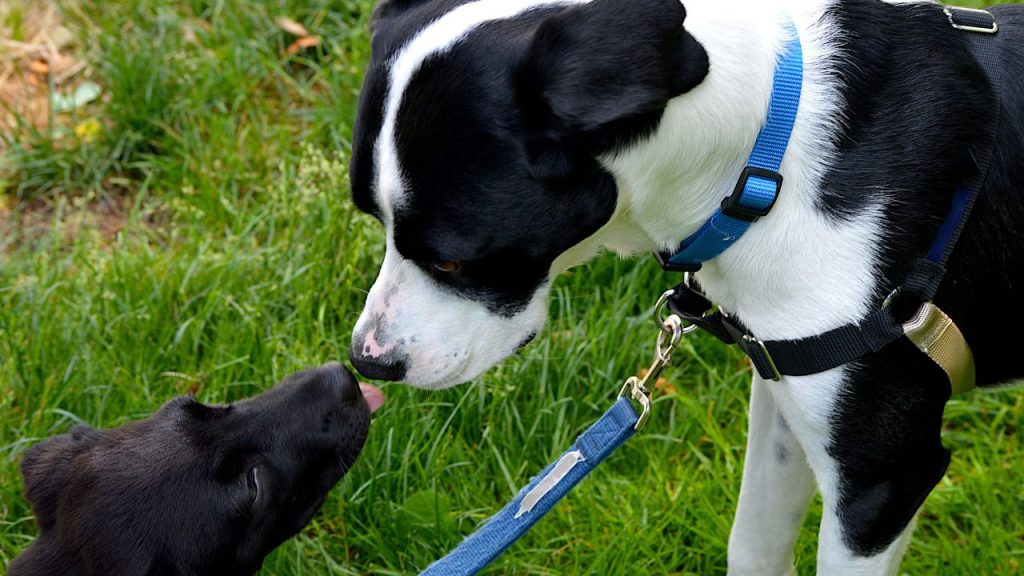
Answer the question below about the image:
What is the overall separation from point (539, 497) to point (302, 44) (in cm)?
280

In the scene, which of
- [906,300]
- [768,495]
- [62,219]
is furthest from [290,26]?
[906,300]

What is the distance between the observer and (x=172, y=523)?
271cm

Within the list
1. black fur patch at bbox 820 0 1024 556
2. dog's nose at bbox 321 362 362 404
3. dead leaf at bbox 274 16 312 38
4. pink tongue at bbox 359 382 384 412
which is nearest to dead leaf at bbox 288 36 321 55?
dead leaf at bbox 274 16 312 38

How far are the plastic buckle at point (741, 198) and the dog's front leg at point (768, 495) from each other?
2.09 feet

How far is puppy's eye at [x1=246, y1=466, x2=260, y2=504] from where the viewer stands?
9.19 ft

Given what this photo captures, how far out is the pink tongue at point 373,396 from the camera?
3.24 metres

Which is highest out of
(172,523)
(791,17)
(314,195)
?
(791,17)

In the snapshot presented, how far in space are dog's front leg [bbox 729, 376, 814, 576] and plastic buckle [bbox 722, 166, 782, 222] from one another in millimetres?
638

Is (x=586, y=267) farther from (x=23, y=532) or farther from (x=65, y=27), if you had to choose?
(x=65, y=27)

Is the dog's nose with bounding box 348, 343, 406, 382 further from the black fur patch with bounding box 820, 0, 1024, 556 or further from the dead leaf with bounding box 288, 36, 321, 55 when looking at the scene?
the dead leaf with bounding box 288, 36, 321, 55

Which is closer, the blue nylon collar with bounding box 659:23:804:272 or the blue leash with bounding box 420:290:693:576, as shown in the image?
the blue nylon collar with bounding box 659:23:804:272

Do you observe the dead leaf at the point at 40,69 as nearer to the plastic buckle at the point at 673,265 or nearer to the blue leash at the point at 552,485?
the blue leash at the point at 552,485

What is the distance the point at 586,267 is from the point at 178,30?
212 cm

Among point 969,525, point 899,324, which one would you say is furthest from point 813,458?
point 969,525
